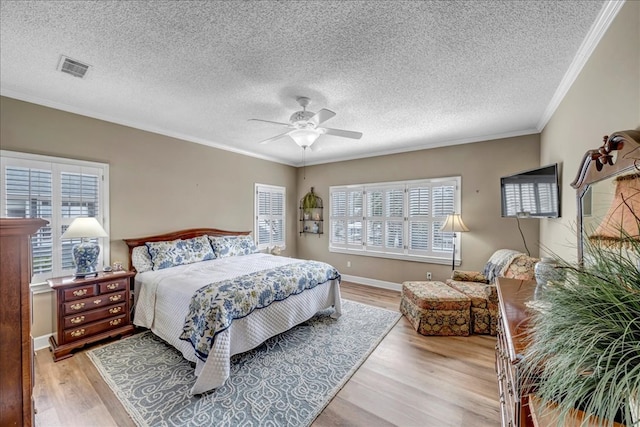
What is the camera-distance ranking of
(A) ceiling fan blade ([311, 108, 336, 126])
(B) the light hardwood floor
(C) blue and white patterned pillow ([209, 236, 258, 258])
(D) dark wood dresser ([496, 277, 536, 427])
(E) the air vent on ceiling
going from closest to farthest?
(D) dark wood dresser ([496, 277, 536, 427]) → (B) the light hardwood floor → (E) the air vent on ceiling → (A) ceiling fan blade ([311, 108, 336, 126]) → (C) blue and white patterned pillow ([209, 236, 258, 258])

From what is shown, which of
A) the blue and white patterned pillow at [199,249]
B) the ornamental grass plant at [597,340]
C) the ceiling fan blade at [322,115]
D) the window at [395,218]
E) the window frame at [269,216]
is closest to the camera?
the ornamental grass plant at [597,340]

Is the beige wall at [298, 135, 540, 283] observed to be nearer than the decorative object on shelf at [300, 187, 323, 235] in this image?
Yes

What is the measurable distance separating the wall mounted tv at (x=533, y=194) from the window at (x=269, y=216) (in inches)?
166

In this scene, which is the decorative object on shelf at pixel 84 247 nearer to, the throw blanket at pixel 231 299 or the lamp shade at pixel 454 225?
the throw blanket at pixel 231 299

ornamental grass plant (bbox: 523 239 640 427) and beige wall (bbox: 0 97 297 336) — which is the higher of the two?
beige wall (bbox: 0 97 297 336)

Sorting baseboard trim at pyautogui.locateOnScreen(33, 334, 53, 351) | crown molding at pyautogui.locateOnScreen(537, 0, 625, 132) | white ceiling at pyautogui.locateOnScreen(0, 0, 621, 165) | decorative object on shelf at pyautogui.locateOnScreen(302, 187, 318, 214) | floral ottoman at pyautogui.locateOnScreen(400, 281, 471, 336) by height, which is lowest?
baseboard trim at pyautogui.locateOnScreen(33, 334, 53, 351)

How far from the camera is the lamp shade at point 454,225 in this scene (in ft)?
12.8

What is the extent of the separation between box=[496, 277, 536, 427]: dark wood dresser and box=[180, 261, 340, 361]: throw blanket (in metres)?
1.99

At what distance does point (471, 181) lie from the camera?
13.7 ft

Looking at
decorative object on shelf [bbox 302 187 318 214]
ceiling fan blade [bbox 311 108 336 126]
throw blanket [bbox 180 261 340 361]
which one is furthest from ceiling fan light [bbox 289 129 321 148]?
decorative object on shelf [bbox 302 187 318 214]

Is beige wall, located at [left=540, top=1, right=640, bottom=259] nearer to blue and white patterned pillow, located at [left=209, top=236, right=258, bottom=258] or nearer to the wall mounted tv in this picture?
the wall mounted tv

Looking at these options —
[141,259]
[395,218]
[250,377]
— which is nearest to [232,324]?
[250,377]

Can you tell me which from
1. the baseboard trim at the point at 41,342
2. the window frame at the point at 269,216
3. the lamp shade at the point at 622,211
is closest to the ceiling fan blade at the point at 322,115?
the lamp shade at the point at 622,211

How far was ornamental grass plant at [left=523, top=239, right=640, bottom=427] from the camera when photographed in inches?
23.3
